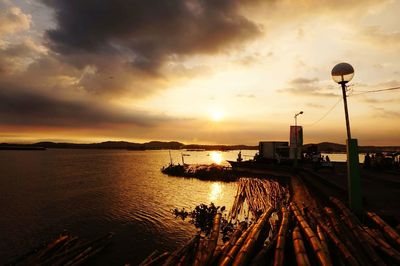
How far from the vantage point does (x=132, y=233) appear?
20.2 metres

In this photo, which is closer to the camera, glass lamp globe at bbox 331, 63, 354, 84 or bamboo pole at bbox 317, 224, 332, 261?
bamboo pole at bbox 317, 224, 332, 261

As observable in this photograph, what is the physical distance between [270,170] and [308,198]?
2897 centimetres

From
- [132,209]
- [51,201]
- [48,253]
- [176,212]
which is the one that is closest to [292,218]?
[48,253]

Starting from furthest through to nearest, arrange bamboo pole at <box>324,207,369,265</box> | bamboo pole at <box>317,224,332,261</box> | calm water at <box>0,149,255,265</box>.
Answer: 1. calm water at <box>0,149,255,265</box>
2. bamboo pole at <box>317,224,332,261</box>
3. bamboo pole at <box>324,207,369,265</box>

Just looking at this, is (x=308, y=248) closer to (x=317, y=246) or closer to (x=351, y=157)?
(x=317, y=246)

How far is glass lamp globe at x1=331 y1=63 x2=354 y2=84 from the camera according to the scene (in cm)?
1423

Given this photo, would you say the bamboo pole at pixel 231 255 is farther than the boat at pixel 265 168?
No

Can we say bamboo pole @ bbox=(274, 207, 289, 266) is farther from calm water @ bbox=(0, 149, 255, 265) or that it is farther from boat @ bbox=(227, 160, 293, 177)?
boat @ bbox=(227, 160, 293, 177)

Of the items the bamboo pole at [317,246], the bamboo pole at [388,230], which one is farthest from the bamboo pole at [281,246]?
the bamboo pole at [388,230]

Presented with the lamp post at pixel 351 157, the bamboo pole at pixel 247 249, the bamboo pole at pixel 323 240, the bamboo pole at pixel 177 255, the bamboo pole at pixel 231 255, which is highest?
the lamp post at pixel 351 157

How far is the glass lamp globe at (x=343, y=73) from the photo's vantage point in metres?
14.2

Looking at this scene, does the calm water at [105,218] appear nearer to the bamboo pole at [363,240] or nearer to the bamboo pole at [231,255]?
the bamboo pole at [231,255]

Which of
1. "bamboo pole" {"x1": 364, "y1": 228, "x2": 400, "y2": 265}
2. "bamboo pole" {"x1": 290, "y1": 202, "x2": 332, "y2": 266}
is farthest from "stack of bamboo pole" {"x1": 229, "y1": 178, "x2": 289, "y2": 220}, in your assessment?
"bamboo pole" {"x1": 364, "y1": 228, "x2": 400, "y2": 265}

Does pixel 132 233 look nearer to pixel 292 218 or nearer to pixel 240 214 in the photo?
pixel 240 214
